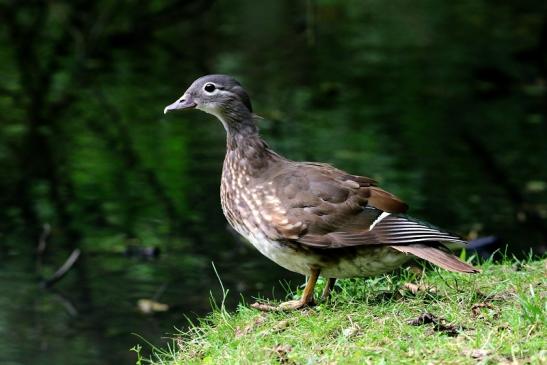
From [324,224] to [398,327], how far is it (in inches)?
30.6

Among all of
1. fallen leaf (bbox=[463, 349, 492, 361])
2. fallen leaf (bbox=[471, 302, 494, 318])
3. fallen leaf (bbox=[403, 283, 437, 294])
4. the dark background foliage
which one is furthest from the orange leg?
the dark background foliage

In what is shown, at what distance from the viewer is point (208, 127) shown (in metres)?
13.0

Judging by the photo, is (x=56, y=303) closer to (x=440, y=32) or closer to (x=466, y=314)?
(x=466, y=314)

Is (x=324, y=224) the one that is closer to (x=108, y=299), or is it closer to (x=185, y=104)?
(x=185, y=104)

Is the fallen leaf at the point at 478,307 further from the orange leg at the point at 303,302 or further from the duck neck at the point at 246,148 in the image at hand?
the duck neck at the point at 246,148

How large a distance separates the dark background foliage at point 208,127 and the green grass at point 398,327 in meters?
2.28

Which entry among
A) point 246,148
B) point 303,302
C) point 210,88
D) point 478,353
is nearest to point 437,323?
point 478,353

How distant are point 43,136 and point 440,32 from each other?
27.2 feet

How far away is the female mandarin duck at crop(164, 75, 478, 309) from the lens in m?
5.59

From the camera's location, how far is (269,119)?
42.7 ft

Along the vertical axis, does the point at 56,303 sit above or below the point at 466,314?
below

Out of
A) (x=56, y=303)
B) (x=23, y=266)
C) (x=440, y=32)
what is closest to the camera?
(x=56, y=303)

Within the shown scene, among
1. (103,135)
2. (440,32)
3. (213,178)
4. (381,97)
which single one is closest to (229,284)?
(213,178)

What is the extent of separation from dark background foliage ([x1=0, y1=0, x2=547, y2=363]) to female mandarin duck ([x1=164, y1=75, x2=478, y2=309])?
7.58 feet
